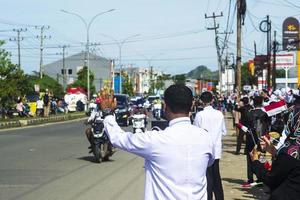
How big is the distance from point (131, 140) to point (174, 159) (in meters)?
0.34

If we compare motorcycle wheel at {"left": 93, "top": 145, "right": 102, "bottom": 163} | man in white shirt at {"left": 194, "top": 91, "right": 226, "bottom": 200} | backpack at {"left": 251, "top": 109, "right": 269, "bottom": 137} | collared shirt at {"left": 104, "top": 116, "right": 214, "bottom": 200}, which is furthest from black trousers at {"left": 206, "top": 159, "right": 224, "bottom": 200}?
motorcycle wheel at {"left": 93, "top": 145, "right": 102, "bottom": 163}

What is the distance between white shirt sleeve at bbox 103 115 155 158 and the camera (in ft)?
13.6

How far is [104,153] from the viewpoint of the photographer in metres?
16.2

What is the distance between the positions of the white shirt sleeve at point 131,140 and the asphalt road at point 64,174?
19.2 feet

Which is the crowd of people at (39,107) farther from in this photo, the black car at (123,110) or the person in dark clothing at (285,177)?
the person in dark clothing at (285,177)

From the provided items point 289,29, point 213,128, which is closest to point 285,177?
point 213,128

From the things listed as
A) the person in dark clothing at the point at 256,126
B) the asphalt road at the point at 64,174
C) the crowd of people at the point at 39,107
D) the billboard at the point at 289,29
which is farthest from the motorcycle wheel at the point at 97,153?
the billboard at the point at 289,29

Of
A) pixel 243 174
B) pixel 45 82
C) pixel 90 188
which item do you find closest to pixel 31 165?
pixel 90 188

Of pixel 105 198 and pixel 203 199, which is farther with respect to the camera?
pixel 105 198

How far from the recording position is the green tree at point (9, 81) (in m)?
A: 38.2

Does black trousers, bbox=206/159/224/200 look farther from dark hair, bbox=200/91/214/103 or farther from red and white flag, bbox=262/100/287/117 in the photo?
red and white flag, bbox=262/100/287/117

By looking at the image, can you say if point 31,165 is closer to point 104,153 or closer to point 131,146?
point 104,153

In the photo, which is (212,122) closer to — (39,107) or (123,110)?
(123,110)

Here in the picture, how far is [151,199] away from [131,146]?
15.6 inches
